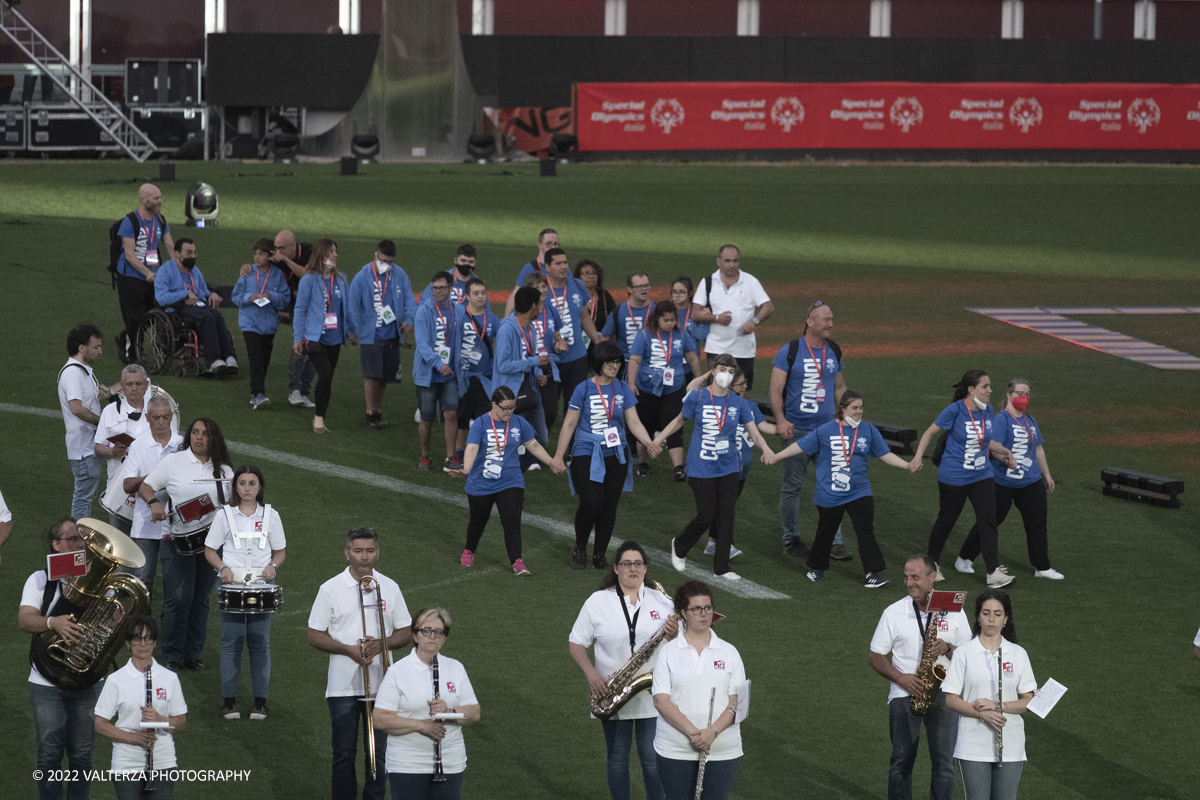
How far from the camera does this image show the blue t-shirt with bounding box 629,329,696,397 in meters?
15.2

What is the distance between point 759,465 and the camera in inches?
698

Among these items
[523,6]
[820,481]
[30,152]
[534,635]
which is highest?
[523,6]

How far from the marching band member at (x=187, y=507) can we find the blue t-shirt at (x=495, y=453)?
8.74ft

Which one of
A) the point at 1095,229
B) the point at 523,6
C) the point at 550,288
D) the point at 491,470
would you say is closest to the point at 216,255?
the point at 550,288

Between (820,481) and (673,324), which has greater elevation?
(673,324)

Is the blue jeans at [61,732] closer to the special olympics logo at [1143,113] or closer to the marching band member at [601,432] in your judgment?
the marching band member at [601,432]

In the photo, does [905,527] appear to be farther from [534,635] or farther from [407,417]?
[407,417]

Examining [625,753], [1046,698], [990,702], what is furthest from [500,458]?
[1046,698]

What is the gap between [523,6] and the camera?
48.0 meters

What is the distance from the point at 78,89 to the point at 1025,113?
27.4m

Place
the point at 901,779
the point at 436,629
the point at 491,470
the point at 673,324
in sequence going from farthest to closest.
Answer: the point at 673,324
the point at 491,470
the point at 901,779
the point at 436,629

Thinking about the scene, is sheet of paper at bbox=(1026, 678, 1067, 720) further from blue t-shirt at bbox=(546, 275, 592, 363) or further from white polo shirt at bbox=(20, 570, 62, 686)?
blue t-shirt at bbox=(546, 275, 592, 363)

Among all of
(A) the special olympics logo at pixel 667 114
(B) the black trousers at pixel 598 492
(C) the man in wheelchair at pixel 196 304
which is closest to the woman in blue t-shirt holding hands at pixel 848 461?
(B) the black trousers at pixel 598 492

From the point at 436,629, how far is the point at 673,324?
747 cm
